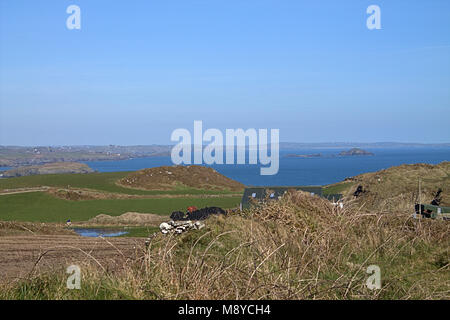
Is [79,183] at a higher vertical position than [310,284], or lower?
lower

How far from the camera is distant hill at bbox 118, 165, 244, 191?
66.5m

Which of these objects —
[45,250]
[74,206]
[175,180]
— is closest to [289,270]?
[45,250]

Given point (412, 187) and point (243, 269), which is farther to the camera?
point (412, 187)

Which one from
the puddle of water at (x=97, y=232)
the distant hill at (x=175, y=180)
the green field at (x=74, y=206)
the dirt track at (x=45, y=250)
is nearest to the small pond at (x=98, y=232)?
the puddle of water at (x=97, y=232)

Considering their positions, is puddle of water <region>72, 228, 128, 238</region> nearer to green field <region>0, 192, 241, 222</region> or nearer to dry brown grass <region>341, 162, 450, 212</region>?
green field <region>0, 192, 241, 222</region>

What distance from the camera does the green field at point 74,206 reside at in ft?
129

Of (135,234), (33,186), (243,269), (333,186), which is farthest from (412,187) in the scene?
(33,186)

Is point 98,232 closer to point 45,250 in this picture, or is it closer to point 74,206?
point 45,250

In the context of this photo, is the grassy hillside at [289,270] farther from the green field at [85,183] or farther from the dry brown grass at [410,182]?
the green field at [85,183]

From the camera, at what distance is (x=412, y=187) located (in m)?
44.1

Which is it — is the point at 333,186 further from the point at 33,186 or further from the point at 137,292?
the point at 137,292

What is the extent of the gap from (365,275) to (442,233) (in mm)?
5183

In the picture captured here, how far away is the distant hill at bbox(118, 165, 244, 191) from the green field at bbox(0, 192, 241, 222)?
1365cm

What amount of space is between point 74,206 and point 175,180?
25102 millimetres
